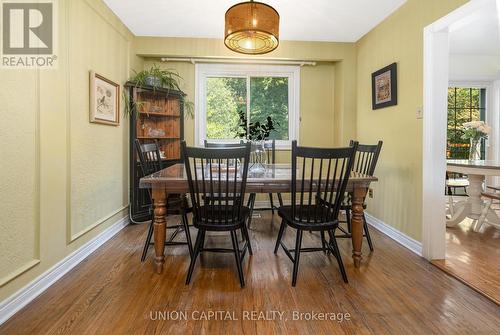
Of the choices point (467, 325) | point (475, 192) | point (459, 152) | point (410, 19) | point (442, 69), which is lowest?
point (467, 325)

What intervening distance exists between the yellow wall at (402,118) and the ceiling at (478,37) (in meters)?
0.73

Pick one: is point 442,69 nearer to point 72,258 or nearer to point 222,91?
point 222,91

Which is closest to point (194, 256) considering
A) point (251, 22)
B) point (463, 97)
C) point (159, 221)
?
point (159, 221)

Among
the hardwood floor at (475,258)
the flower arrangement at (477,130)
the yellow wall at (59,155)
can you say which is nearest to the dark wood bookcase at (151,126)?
the yellow wall at (59,155)

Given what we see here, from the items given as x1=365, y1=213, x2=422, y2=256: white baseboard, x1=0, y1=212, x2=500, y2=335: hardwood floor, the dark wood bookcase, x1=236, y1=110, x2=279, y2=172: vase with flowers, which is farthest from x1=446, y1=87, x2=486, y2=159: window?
the dark wood bookcase

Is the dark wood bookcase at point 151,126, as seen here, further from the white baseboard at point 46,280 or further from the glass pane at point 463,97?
the glass pane at point 463,97

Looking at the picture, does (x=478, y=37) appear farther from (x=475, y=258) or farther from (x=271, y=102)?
(x=475, y=258)

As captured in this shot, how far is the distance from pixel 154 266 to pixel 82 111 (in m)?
1.48

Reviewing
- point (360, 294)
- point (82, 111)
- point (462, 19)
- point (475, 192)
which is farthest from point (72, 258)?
point (475, 192)

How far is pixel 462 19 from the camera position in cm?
211

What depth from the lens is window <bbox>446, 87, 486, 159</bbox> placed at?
15.7 feet

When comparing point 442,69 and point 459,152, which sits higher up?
point 442,69

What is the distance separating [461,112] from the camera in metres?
4.88

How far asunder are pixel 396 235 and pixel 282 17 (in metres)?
2.70
